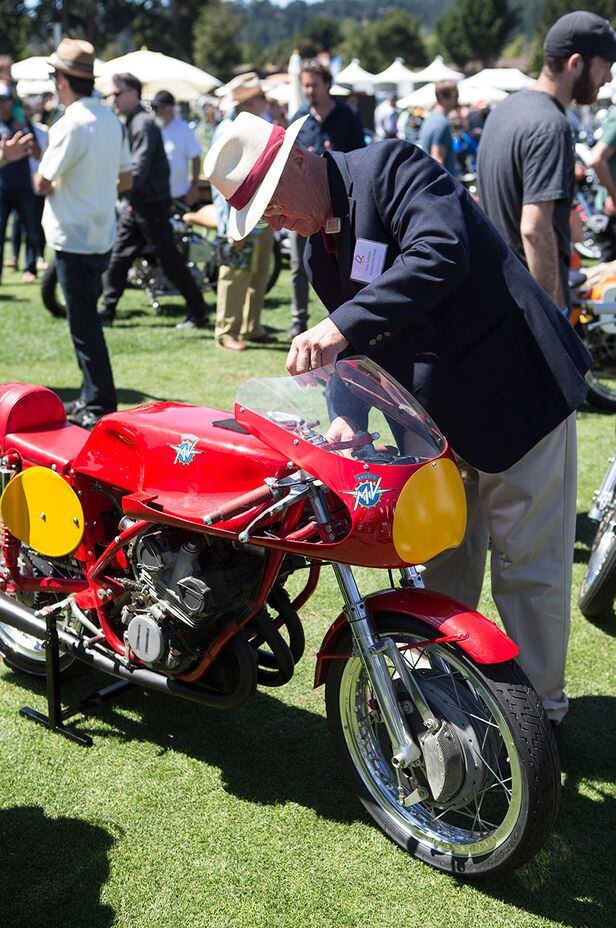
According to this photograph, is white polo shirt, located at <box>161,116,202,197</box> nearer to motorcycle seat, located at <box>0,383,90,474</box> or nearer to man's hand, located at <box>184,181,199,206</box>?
man's hand, located at <box>184,181,199,206</box>

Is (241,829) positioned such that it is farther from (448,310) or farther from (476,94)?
(476,94)

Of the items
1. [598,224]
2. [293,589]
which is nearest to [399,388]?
[293,589]

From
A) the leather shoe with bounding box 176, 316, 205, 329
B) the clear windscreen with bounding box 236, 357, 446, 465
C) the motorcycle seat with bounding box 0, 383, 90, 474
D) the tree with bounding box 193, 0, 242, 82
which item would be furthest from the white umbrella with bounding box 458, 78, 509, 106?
the tree with bounding box 193, 0, 242, 82

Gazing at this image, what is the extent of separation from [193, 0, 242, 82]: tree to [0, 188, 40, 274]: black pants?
268ft

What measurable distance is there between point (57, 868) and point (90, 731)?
688 mm

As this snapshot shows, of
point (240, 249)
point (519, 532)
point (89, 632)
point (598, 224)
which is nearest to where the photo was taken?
point (519, 532)

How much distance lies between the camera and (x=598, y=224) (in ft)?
43.0

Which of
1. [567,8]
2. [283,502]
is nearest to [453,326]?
[283,502]

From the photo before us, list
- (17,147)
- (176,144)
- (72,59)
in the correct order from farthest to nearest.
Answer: (176,144) → (17,147) → (72,59)

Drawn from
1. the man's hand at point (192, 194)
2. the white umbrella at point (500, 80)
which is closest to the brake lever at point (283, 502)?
the man's hand at point (192, 194)

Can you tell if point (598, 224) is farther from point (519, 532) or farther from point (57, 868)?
point (57, 868)

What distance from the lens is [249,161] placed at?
262 centimetres

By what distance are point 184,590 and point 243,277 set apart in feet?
20.4

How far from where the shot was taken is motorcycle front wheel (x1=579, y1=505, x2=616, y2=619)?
3.94m
